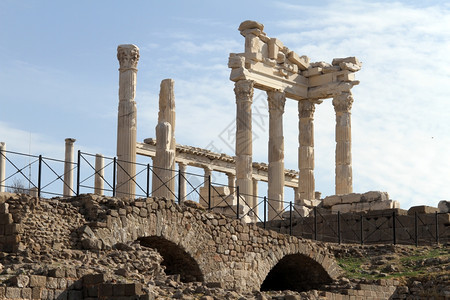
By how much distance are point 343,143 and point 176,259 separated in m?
→ 19.9

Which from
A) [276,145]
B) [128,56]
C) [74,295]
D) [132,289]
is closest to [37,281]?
[74,295]

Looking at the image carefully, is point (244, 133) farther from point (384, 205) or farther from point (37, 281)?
point (37, 281)

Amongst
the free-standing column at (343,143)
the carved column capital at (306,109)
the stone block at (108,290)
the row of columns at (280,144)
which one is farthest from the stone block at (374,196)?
the stone block at (108,290)

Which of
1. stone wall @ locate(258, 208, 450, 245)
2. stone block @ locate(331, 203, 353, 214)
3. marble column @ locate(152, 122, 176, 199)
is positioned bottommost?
stone wall @ locate(258, 208, 450, 245)

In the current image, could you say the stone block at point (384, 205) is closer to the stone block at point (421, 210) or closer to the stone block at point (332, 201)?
the stone block at point (332, 201)

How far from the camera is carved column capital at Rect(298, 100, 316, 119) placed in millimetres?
42594

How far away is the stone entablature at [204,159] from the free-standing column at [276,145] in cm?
805

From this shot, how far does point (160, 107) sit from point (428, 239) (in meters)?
11.2

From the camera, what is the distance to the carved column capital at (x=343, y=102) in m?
41.5

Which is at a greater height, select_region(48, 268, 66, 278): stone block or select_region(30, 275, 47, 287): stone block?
select_region(48, 268, 66, 278): stone block

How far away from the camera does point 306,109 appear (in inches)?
1678

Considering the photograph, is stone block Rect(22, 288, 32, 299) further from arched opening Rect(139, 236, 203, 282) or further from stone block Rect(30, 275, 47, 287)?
arched opening Rect(139, 236, 203, 282)

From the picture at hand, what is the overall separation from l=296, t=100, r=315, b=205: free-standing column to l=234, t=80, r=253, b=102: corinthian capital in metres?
4.66

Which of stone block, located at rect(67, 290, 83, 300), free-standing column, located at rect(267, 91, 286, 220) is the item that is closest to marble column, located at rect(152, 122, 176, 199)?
free-standing column, located at rect(267, 91, 286, 220)
